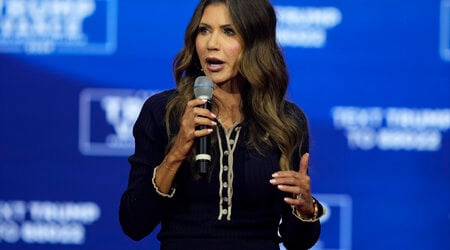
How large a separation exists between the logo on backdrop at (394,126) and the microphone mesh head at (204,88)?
5.44 feet

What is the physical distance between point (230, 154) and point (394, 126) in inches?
62.1

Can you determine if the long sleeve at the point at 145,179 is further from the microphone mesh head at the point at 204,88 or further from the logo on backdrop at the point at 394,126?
the logo on backdrop at the point at 394,126

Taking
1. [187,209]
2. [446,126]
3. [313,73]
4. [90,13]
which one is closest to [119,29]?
[90,13]

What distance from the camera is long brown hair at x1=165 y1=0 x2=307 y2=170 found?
2246 mm

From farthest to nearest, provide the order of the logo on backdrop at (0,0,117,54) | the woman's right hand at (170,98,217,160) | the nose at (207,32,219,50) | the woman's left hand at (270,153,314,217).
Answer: the logo on backdrop at (0,0,117,54) → the nose at (207,32,219,50) → the woman's left hand at (270,153,314,217) → the woman's right hand at (170,98,217,160)

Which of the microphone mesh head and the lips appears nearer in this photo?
the microphone mesh head

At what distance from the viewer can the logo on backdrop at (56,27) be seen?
358 centimetres

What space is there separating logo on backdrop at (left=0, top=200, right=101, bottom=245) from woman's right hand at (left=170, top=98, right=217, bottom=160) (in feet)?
5.54

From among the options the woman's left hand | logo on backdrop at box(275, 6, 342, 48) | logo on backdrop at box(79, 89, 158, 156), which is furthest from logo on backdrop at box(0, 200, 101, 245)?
the woman's left hand

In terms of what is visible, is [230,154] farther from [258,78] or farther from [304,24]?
[304,24]

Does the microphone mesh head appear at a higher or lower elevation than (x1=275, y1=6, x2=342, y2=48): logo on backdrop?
lower

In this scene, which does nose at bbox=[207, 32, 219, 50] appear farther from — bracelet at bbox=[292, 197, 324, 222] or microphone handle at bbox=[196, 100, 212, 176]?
bracelet at bbox=[292, 197, 324, 222]

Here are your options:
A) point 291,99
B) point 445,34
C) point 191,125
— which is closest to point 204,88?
point 191,125

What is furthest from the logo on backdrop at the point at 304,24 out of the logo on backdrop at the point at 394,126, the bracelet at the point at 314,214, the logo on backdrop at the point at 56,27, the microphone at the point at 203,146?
the microphone at the point at 203,146
